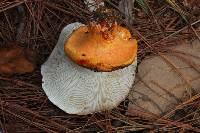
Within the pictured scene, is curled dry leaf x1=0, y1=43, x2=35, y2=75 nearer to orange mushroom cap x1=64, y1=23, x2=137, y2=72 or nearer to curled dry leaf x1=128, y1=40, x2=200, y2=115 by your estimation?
orange mushroom cap x1=64, y1=23, x2=137, y2=72

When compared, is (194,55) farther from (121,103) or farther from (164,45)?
(121,103)

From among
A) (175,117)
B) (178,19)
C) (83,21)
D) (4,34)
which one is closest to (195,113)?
(175,117)

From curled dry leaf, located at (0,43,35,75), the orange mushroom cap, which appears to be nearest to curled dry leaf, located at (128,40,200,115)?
the orange mushroom cap

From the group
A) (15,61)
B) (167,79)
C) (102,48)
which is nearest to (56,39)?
(15,61)

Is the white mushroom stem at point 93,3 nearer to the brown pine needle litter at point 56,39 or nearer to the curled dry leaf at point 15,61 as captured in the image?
the brown pine needle litter at point 56,39

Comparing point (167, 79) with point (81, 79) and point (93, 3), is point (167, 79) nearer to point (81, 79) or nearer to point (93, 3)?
point (81, 79)

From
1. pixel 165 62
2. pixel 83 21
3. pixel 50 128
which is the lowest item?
pixel 50 128
